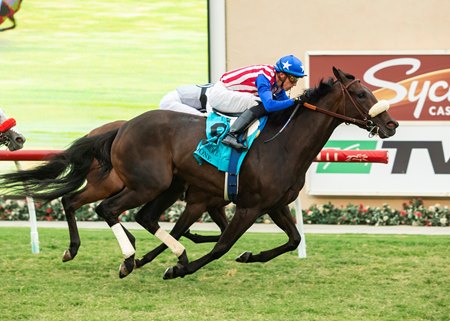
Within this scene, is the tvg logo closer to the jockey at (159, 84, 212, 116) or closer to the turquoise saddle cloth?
the jockey at (159, 84, 212, 116)

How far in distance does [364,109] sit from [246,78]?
94 centimetres

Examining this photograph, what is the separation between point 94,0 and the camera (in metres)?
12.9

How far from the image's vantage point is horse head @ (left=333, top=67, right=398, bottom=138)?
279 inches

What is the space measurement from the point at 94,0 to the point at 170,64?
4.27ft

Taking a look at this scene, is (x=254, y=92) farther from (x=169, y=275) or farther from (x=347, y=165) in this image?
(x=347, y=165)

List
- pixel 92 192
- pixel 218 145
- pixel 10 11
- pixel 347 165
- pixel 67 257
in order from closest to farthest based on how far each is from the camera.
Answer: pixel 218 145, pixel 67 257, pixel 92 192, pixel 347 165, pixel 10 11

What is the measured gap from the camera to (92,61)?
12.9 meters

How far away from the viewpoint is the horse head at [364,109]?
23.2 ft

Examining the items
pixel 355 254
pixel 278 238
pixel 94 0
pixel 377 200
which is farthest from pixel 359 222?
pixel 94 0

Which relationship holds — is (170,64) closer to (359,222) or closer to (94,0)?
(94,0)

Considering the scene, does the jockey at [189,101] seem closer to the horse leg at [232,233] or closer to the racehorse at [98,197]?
the racehorse at [98,197]

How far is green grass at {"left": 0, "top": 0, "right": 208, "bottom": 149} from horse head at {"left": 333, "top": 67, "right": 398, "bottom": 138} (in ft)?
18.4

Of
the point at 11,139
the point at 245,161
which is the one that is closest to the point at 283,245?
the point at 245,161

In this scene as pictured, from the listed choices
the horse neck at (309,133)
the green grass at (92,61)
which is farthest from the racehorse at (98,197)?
the green grass at (92,61)
